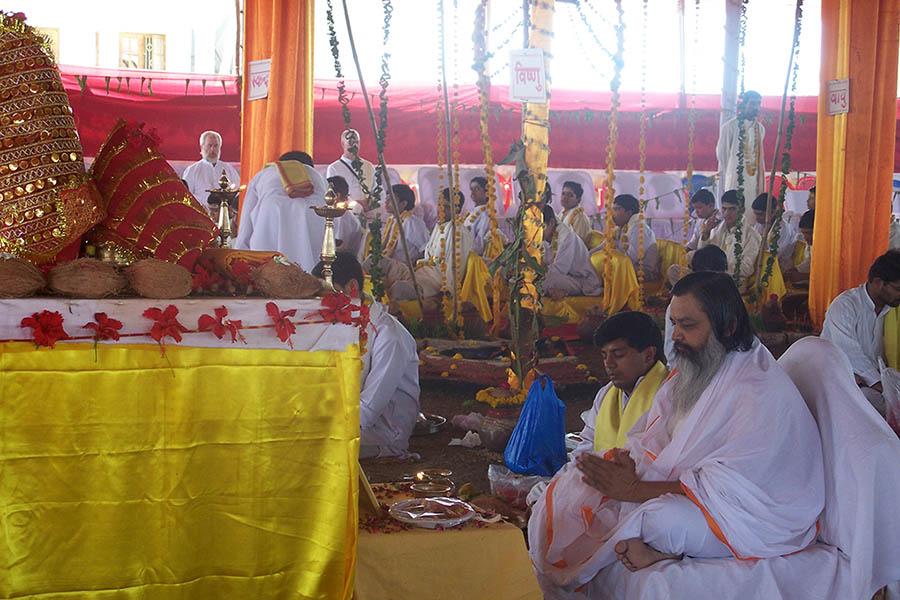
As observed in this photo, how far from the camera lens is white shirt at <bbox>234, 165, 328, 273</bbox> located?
6.30m

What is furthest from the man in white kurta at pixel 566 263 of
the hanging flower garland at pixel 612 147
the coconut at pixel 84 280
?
the coconut at pixel 84 280

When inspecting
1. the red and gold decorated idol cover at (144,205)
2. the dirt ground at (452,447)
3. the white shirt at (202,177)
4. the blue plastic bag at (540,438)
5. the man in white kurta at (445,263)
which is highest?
the white shirt at (202,177)

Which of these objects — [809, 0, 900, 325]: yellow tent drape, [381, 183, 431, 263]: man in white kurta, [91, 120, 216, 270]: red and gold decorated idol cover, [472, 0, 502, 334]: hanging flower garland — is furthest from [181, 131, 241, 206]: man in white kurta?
[91, 120, 216, 270]: red and gold decorated idol cover

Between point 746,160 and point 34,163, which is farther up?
point 746,160

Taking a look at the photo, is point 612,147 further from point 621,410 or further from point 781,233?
point 621,410

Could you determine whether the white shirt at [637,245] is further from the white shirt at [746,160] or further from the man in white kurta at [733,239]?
the white shirt at [746,160]

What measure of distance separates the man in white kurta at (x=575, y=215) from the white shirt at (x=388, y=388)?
464cm

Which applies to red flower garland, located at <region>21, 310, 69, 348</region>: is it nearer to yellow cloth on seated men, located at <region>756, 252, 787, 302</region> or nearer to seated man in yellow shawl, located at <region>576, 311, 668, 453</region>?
seated man in yellow shawl, located at <region>576, 311, 668, 453</region>

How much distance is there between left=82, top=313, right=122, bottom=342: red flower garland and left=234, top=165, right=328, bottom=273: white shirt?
4.05 meters

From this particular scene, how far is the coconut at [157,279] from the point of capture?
233cm

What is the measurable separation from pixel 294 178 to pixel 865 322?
341 cm

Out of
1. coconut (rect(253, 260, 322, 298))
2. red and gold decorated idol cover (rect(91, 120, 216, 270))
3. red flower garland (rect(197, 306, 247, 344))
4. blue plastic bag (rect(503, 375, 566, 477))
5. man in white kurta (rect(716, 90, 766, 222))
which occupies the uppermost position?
man in white kurta (rect(716, 90, 766, 222))

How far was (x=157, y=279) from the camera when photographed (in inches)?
92.4

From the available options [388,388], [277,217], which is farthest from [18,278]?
[277,217]
